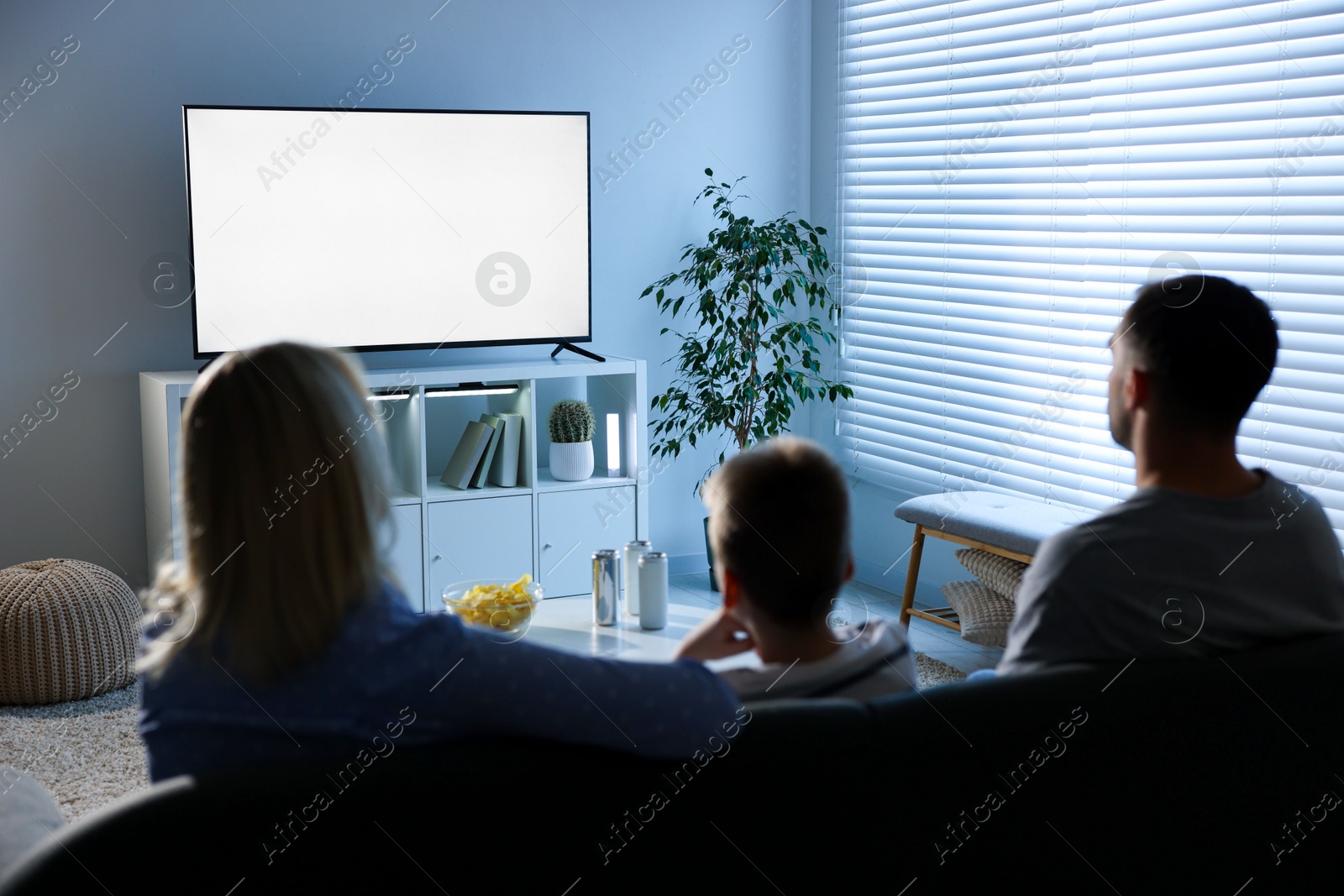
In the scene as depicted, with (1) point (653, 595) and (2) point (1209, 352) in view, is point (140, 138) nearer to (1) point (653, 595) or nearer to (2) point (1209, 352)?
(1) point (653, 595)

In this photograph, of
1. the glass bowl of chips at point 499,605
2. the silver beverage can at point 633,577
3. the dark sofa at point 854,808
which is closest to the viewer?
the dark sofa at point 854,808

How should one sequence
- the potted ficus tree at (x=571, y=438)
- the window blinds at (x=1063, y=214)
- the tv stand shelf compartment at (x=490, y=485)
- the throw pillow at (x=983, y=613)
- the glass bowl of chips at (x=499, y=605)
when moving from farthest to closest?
the potted ficus tree at (x=571, y=438) < the tv stand shelf compartment at (x=490, y=485) < the throw pillow at (x=983, y=613) < the window blinds at (x=1063, y=214) < the glass bowl of chips at (x=499, y=605)

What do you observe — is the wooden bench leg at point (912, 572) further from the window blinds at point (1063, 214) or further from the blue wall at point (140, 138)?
the blue wall at point (140, 138)

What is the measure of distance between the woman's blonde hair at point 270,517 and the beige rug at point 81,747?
1844mm

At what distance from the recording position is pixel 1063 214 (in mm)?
3688

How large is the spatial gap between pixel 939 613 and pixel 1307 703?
2.66m

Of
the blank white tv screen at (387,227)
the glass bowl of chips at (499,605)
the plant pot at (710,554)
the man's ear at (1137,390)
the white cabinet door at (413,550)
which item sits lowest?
the plant pot at (710,554)

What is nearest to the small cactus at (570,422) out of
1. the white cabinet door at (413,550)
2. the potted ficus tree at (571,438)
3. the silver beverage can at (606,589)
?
the potted ficus tree at (571,438)

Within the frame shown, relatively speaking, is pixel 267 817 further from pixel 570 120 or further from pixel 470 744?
pixel 570 120

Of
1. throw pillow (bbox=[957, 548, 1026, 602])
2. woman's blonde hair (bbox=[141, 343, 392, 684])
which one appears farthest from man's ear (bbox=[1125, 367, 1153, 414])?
throw pillow (bbox=[957, 548, 1026, 602])

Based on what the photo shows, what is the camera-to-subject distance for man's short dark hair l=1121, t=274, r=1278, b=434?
142cm

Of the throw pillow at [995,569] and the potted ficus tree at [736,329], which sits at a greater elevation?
the potted ficus tree at [736,329]

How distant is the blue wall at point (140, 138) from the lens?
12.0ft

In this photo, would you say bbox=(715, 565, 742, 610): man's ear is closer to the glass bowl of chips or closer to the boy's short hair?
the boy's short hair
